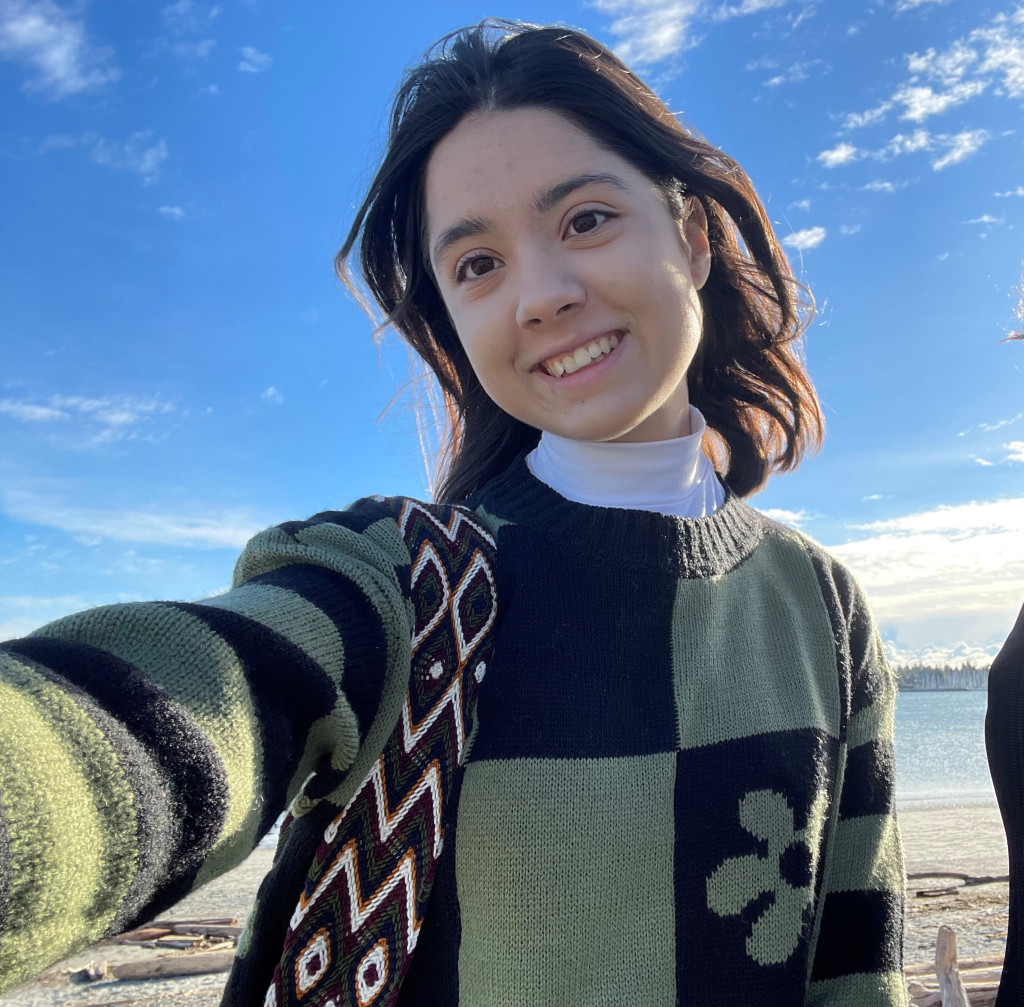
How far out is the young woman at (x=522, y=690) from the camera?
856 millimetres

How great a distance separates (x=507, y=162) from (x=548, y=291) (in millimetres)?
275

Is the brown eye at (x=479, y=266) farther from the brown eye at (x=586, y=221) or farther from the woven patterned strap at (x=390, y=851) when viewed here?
Answer: the woven patterned strap at (x=390, y=851)

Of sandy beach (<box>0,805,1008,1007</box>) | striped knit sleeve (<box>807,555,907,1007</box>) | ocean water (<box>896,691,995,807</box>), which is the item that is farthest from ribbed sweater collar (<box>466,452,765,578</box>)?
ocean water (<box>896,691,995,807</box>)

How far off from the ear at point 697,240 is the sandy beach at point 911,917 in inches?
63.9

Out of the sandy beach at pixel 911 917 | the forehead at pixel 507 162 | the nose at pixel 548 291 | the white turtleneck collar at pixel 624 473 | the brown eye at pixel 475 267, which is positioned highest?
the forehead at pixel 507 162

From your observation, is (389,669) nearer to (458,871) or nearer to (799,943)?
(458,871)

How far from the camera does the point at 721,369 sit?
7.61 feet

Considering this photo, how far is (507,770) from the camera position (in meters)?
1.30

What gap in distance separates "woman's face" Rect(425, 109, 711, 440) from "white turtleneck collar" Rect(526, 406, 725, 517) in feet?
0.24

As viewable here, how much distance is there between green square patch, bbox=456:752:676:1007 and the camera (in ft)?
4.12

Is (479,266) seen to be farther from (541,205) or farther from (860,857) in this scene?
(860,857)

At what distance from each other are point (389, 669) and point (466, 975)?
0.47 metres

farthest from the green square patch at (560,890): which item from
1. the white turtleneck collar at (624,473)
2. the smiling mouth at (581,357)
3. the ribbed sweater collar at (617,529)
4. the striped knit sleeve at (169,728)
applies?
the smiling mouth at (581,357)

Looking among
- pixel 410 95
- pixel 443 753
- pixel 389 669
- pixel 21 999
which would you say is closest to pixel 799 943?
pixel 443 753
